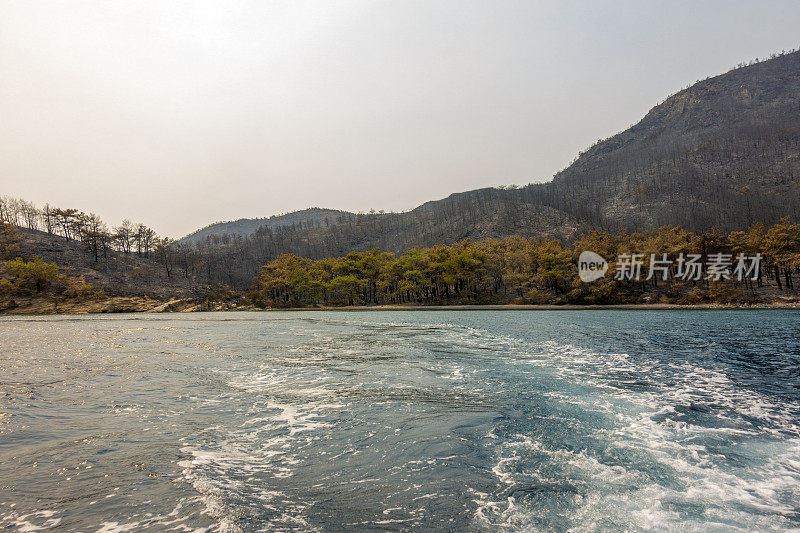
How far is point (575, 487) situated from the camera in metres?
5.51

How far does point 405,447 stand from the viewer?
7094 millimetres

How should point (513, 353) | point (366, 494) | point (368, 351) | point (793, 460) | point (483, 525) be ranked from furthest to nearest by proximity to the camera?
point (368, 351) → point (513, 353) → point (793, 460) → point (366, 494) → point (483, 525)

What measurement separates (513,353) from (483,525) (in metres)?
15.0

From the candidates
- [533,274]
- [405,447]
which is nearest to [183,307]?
[533,274]

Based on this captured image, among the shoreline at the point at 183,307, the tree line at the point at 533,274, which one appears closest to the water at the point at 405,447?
the shoreline at the point at 183,307

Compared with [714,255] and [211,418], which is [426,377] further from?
[714,255]

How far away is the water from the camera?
4.78 meters

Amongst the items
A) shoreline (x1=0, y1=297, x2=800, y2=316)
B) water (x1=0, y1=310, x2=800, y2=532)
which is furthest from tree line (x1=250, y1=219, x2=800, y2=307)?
water (x1=0, y1=310, x2=800, y2=532)

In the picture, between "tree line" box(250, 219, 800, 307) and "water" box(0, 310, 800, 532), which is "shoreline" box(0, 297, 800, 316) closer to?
"tree line" box(250, 219, 800, 307)

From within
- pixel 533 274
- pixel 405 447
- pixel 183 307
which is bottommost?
pixel 405 447

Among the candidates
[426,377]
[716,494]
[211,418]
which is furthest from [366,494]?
[426,377]

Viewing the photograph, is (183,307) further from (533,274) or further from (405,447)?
(405,447)

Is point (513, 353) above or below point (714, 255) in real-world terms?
below

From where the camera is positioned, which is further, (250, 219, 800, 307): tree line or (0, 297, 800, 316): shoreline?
(250, 219, 800, 307): tree line
